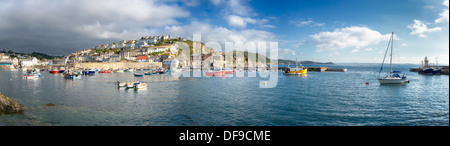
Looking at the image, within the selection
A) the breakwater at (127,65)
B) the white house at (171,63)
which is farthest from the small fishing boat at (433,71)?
the breakwater at (127,65)

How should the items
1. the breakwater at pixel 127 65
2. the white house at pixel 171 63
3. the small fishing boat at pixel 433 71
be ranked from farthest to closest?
the white house at pixel 171 63
the breakwater at pixel 127 65
the small fishing boat at pixel 433 71

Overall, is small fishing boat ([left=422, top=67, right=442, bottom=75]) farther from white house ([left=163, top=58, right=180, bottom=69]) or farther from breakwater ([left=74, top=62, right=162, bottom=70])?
breakwater ([left=74, top=62, right=162, bottom=70])

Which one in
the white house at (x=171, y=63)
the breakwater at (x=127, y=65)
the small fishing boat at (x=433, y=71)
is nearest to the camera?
the small fishing boat at (x=433, y=71)

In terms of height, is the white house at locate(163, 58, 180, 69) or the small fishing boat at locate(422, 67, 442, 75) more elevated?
the white house at locate(163, 58, 180, 69)

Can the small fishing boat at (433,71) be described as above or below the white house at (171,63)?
below

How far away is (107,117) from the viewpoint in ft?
47.7

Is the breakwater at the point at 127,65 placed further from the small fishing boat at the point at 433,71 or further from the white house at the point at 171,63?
the small fishing boat at the point at 433,71

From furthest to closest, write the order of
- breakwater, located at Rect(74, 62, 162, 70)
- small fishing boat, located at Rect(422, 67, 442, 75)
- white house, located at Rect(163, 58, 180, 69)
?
1. white house, located at Rect(163, 58, 180, 69)
2. breakwater, located at Rect(74, 62, 162, 70)
3. small fishing boat, located at Rect(422, 67, 442, 75)

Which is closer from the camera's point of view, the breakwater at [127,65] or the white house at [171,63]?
the breakwater at [127,65]

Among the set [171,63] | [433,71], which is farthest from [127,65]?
[433,71]

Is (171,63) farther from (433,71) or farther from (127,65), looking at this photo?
(433,71)

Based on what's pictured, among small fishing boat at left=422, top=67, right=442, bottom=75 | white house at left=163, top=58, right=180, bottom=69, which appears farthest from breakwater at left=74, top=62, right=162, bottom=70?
small fishing boat at left=422, top=67, right=442, bottom=75
